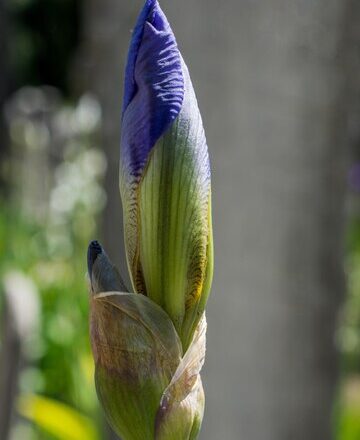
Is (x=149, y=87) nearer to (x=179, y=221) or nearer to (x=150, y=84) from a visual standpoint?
(x=150, y=84)

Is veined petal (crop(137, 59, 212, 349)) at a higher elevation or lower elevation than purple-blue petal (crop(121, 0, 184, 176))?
lower

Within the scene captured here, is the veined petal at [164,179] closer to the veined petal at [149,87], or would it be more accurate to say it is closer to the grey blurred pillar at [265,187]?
the veined petal at [149,87]

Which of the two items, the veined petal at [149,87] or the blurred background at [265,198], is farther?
the blurred background at [265,198]

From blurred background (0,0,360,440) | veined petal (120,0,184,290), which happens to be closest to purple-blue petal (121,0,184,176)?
veined petal (120,0,184,290)

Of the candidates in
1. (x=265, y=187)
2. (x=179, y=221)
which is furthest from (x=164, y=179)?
(x=265, y=187)

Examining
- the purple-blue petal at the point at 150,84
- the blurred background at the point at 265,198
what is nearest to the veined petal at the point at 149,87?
the purple-blue petal at the point at 150,84

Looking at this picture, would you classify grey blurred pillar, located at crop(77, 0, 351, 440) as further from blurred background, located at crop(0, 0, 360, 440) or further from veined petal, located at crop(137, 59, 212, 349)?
veined petal, located at crop(137, 59, 212, 349)
